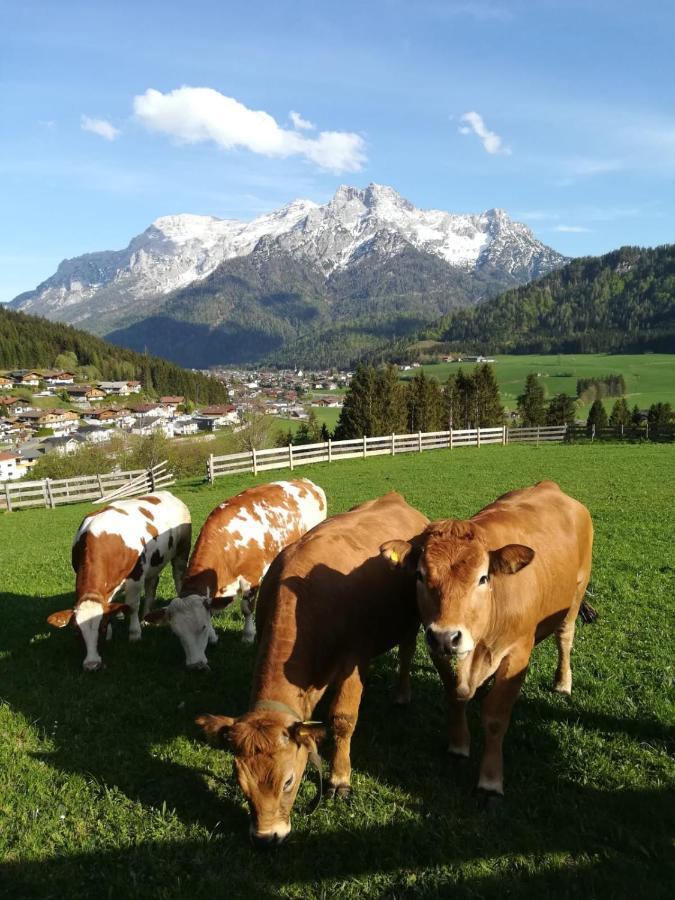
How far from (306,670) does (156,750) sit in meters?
2.07

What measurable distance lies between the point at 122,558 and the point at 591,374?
15236 centimetres

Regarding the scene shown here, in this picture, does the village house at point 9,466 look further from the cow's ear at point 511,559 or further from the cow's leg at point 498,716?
the cow's ear at point 511,559

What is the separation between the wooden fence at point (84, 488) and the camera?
2588 cm

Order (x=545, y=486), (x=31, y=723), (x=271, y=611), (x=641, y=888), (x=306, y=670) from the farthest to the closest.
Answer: (x=545, y=486)
(x=31, y=723)
(x=271, y=611)
(x=306, y=670)
(x=641, y=888)

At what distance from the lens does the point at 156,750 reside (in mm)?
5055

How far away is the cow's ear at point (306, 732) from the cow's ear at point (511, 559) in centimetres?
170

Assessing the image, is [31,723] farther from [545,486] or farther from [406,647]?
[545,486]

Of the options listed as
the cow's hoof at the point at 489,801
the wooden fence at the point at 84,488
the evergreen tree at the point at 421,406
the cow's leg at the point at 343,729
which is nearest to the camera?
the cow's hoof at the point at 489,801

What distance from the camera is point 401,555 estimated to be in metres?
4.22

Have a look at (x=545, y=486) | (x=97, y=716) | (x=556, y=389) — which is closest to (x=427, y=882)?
(x=97, y=716)

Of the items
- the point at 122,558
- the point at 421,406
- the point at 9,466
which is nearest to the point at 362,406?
the point at 421,406

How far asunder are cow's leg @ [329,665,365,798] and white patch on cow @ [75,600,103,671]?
12.0ft

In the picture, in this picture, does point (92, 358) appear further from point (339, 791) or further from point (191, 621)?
point (339, 791)

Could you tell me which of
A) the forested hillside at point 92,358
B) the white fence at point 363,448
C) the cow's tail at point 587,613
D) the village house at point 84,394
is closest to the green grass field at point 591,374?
the white fence at point 363,448
